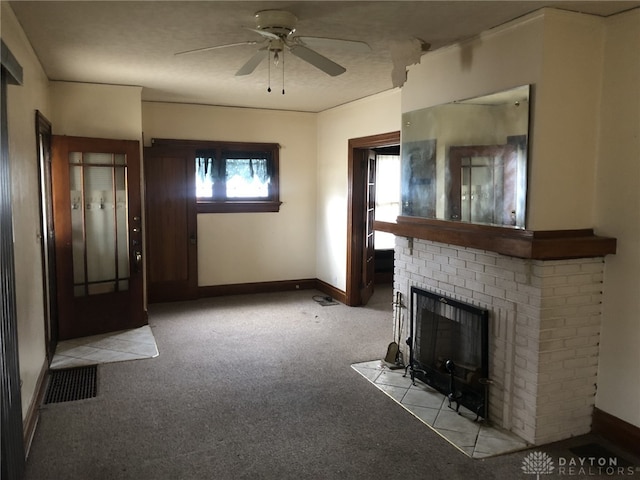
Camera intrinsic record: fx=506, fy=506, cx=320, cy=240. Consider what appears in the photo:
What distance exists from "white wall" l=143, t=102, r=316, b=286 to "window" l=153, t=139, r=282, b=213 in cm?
9

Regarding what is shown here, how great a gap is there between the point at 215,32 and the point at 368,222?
3.43 m

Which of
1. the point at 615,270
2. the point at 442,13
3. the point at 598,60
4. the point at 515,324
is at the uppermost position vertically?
the point at 442,13

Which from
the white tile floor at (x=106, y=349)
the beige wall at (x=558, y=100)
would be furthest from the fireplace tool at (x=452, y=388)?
the white tile floor at (x=106, y=349)

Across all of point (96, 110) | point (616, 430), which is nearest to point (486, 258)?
point (616, 430)

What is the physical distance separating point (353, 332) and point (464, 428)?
2019mm

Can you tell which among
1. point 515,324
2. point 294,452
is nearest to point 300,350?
point 294,452

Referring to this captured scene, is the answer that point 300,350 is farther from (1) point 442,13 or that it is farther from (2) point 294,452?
(1) point 442,13

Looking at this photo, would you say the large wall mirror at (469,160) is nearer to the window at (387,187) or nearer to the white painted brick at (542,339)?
the white painted brick at (542,339)

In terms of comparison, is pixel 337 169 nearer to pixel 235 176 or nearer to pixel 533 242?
pixel 235 176

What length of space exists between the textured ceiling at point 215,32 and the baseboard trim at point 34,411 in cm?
230

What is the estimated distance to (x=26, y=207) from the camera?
3.26 meters

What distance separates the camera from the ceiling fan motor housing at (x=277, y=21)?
277cm

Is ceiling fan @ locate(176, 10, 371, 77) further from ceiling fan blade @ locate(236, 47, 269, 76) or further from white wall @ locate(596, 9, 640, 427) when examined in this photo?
white wall @ locate(596, 9, 640, 427)

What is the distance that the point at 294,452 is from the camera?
9.29ft
